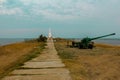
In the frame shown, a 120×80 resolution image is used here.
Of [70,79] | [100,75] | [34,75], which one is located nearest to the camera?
[70,79]

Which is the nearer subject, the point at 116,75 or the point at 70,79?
the point at 70,79

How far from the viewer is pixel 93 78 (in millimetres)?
13867

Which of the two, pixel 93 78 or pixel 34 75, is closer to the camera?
pixel 34 75

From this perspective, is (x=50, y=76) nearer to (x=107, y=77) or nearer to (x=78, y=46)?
(x=107, y=77)

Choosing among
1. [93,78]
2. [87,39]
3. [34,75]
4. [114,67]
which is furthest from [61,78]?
[87,39]

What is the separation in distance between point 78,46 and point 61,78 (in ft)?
91.4

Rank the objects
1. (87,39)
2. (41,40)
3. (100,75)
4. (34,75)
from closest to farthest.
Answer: (34,75), (100,75), (87,39), (41,40)

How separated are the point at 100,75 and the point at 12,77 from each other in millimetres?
4688

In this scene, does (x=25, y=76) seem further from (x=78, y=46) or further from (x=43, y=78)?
(x=78, y=46)

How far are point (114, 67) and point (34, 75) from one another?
21.3 ft

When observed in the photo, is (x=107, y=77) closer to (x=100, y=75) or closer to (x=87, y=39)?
(x=100, y=75)

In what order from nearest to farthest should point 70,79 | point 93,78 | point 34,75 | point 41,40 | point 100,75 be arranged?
1. point 70,79
2. point 34,75
3. point 93,78
4. point 100,75
5. point 41,40

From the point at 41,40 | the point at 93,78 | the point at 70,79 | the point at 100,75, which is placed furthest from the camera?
the point at 41,40

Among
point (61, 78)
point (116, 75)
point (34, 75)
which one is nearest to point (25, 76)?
point (34, 75)
